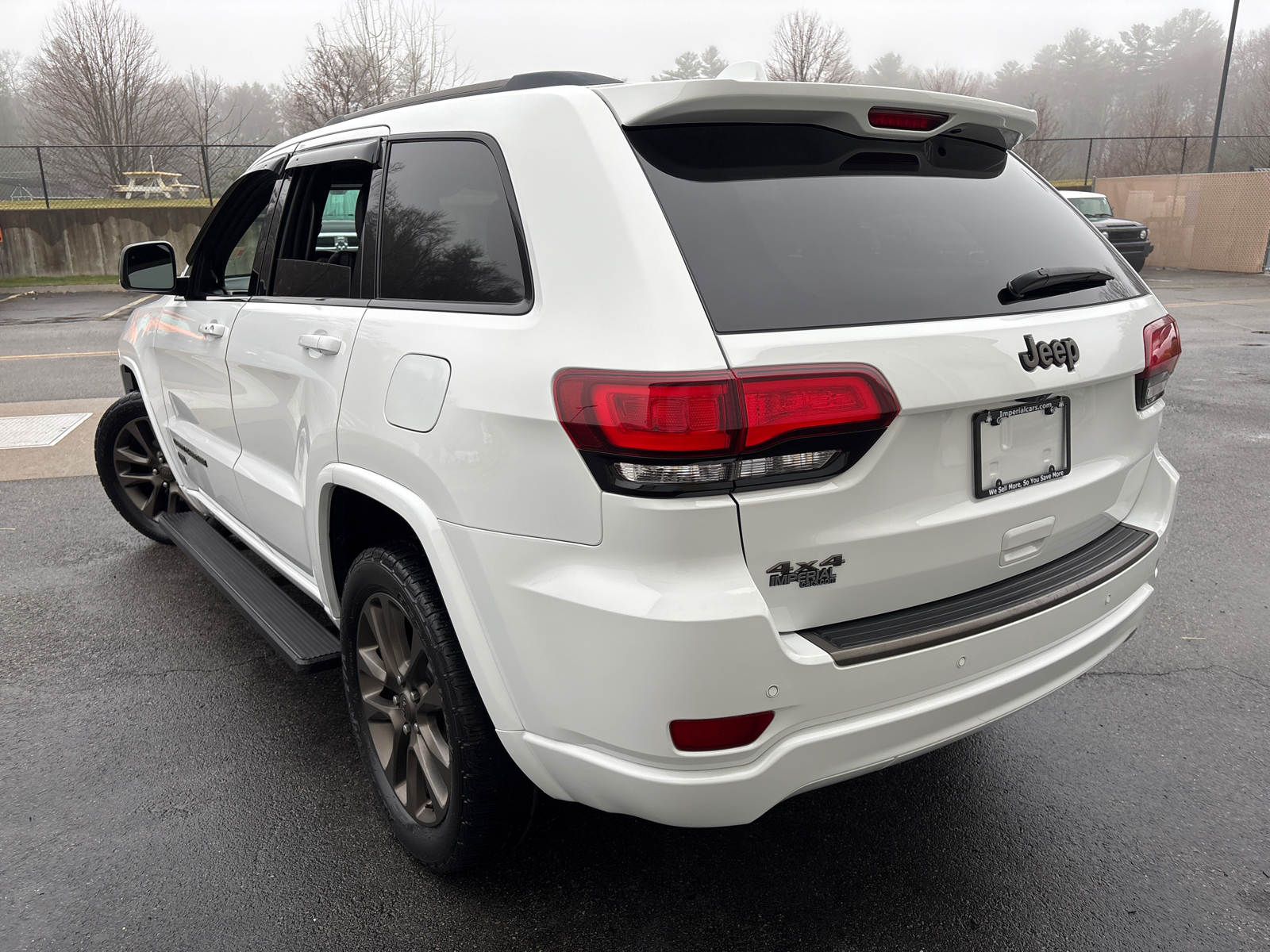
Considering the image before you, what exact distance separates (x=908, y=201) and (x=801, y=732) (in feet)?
4.02

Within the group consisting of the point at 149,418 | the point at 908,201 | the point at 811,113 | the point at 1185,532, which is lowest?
the point at 1185,532

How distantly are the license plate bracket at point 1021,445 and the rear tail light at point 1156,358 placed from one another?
1.24 ft

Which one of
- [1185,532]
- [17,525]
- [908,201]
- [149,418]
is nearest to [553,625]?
[908,201]

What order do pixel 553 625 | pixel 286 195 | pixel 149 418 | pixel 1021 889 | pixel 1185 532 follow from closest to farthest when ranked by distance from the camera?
1. pixel 553 625
2. pixel 1021 889
3. pixel 286 195
4. pixel 149 418
5. pixel 1185 532

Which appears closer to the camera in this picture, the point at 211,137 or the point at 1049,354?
the point at 1049,354

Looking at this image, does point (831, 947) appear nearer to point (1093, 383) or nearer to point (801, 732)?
point (801, 732)

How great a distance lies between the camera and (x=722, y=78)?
1.89m

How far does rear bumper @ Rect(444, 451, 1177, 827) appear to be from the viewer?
5.59 feet

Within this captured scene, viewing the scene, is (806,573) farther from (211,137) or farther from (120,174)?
(211,137)

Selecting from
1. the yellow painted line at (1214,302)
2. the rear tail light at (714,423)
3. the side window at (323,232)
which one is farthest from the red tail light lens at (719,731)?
the yellow painted line at (1214,302)

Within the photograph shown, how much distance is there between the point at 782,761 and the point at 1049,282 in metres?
1.26

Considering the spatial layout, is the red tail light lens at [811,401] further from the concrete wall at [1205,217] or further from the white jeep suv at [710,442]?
the concrete wall at [1205,217]

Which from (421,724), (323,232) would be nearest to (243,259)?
(323,232)

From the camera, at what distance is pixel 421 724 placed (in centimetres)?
239
